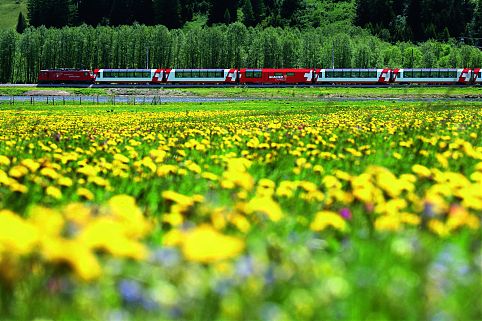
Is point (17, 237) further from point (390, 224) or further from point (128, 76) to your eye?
point (128, 76)

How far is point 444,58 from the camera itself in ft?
386

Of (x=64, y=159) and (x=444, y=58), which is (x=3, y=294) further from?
(x=444, y=58)

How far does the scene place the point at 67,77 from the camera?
81.6m

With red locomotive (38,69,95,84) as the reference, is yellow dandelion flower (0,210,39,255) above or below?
below

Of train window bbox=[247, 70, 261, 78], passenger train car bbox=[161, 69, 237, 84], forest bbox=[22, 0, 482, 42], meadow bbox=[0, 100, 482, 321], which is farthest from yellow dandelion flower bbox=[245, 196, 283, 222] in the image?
forest bbox=[22, 0, 482, 42]

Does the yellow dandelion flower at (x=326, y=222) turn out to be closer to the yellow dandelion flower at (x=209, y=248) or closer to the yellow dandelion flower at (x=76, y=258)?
the yellow dandelion flower at (x=209, y=248)

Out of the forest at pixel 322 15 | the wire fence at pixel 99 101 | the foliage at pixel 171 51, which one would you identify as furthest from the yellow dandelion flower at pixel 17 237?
the forest at pixel 322 15

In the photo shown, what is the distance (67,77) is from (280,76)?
31179mm

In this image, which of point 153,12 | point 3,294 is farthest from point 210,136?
point 153,12

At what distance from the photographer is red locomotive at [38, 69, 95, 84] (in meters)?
80.0

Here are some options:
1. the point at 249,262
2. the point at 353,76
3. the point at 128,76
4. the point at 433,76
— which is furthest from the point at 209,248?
the point at 128,76

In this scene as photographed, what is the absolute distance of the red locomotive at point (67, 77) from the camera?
80.0 metres

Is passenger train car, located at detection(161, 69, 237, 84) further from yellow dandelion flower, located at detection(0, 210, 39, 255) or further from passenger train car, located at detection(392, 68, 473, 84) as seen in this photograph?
yellow dandelion flower, located at detection(0, 210, 39, 255)

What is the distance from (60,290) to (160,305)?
1.22ft
